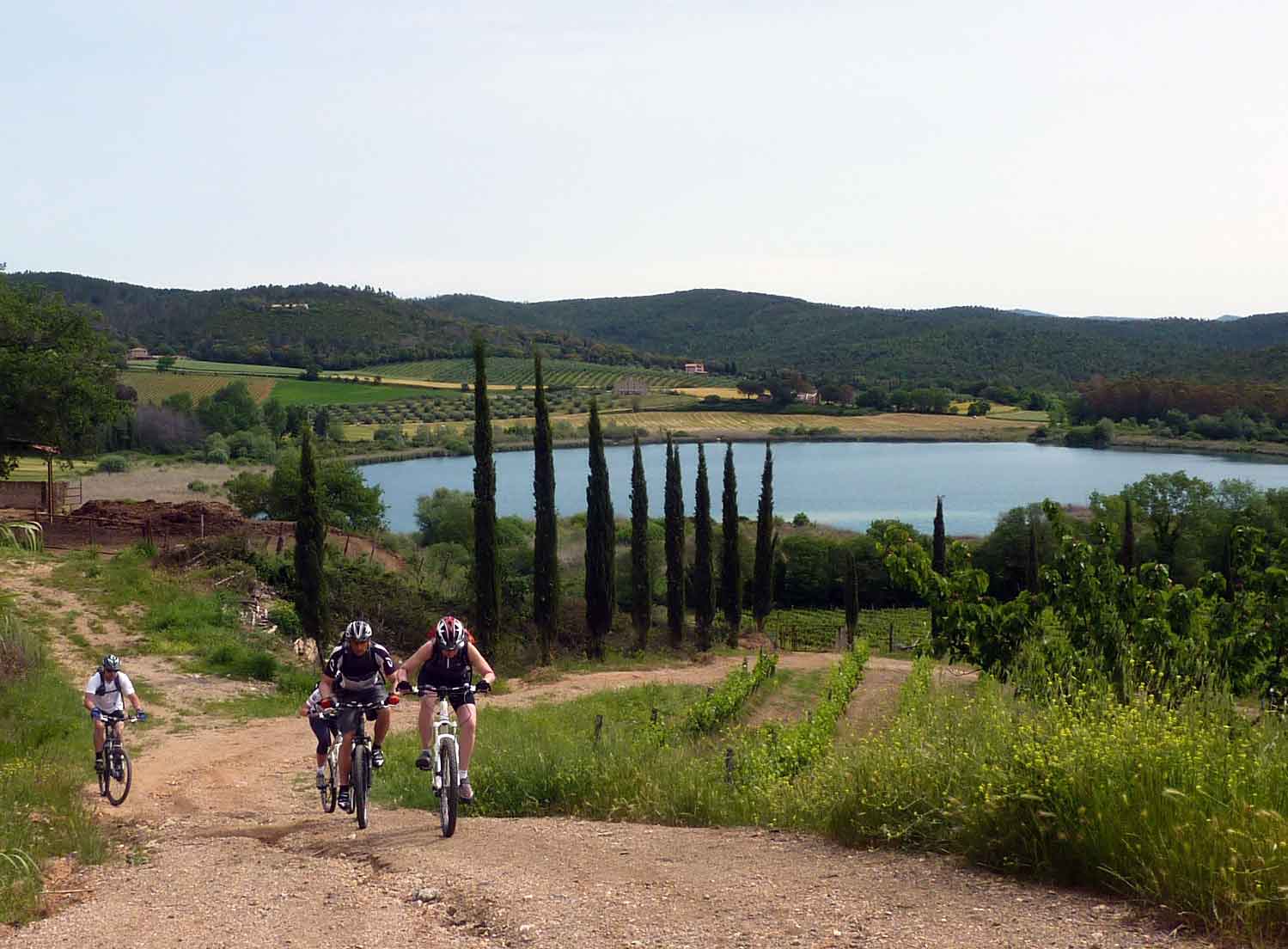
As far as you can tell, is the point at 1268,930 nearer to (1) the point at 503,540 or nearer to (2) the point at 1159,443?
(1) the point at 503,540

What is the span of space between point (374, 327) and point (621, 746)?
503ft

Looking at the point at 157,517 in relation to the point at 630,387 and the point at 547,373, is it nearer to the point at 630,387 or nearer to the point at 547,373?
the point at 630,387

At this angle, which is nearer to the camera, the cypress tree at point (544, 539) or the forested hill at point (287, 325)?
the cypress tree at point (544, 539)

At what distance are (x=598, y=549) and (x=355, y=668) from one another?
28.4 metres

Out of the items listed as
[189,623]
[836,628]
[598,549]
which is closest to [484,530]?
[598,549]

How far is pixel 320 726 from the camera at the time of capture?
27.7 feet

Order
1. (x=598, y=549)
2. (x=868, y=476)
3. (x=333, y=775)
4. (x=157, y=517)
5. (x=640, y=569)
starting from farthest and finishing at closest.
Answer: (x=868, y=476) → (x=640, y=569) → (x=598, y=549) → (x=157, y=517) → (x=333, y=775)

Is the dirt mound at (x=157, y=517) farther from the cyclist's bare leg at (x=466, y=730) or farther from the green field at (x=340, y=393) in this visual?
the green field at (x=340, y=393)

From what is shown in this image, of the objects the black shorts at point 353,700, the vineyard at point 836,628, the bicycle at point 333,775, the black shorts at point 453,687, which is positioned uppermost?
the black shorts at point 453,687

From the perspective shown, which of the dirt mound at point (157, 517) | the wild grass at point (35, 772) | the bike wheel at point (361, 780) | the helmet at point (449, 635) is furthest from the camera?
the dirt mound at point (157, 517)

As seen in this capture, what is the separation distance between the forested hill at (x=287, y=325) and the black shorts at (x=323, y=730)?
13092cm

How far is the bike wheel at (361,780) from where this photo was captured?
8031mm

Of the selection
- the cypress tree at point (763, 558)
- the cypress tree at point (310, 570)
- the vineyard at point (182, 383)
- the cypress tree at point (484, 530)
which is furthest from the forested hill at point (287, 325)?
the cypress tree at point (310, 570)

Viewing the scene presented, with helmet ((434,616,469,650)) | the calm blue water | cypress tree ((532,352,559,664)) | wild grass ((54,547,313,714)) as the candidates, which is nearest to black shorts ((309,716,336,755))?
helmet ((434,616,469,650))
